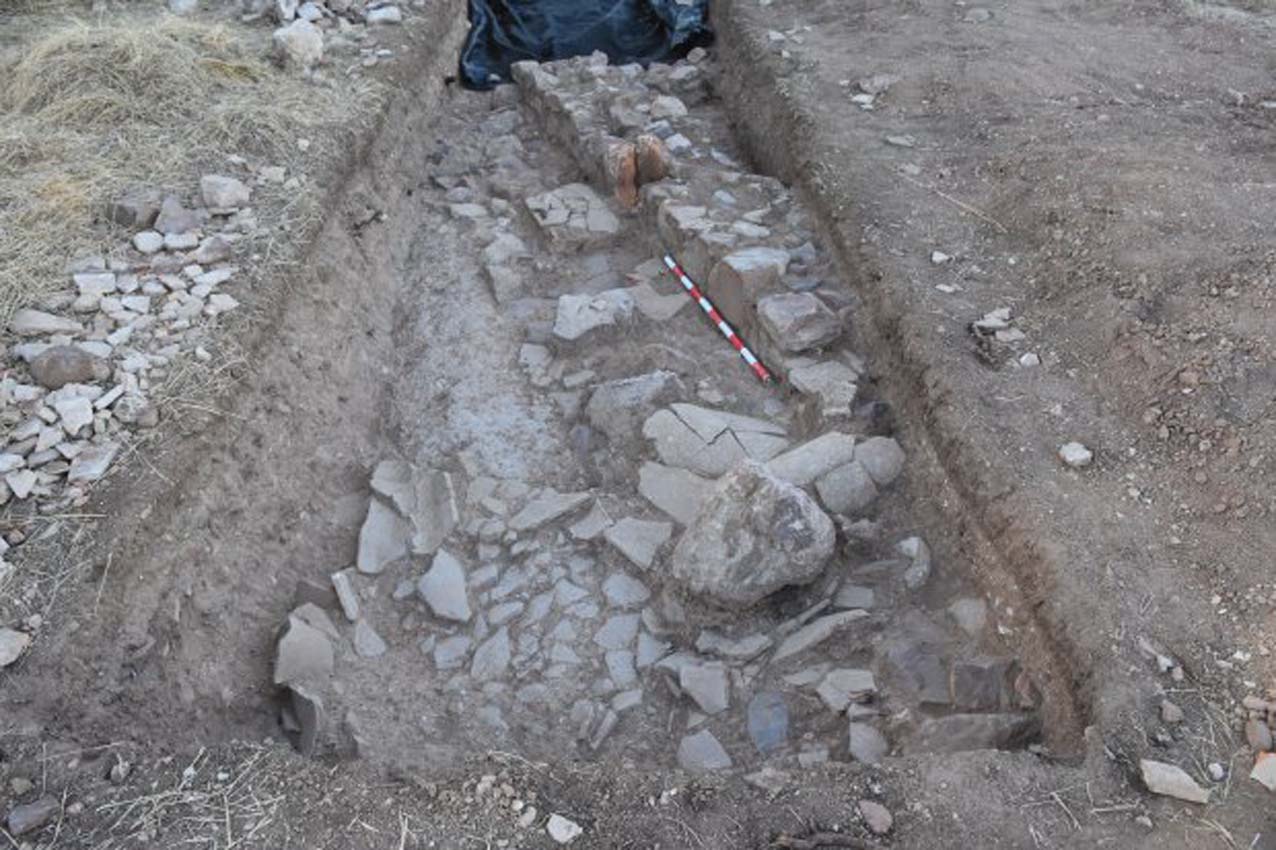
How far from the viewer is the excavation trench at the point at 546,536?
139 inches

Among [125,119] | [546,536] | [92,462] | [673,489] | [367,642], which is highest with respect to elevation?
[125,119]

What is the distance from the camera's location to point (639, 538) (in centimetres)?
419

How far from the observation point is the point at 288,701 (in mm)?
3752

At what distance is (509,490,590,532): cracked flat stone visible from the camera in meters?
4.30

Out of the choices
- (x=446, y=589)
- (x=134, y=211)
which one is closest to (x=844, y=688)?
(x=446, y=589)

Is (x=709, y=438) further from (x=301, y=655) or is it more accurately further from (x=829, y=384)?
(x=301, y=655)

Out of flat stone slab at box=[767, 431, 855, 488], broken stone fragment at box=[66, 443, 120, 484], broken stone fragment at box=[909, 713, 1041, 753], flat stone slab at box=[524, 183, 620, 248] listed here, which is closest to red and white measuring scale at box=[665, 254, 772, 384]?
flat stone slab at box=[524, 183, 620, 248]

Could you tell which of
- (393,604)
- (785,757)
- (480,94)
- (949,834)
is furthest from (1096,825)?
(480,94)

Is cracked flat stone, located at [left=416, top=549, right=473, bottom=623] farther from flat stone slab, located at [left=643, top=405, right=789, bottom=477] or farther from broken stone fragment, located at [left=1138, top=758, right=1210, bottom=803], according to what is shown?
broken stone fragment, located at [left=1138, top=758, right=1210, bottom=803]

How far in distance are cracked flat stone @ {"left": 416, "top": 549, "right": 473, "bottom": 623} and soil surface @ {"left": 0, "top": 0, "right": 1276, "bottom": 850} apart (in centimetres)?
1

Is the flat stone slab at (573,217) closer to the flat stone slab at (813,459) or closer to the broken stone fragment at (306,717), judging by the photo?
the flat stone slab at (813,459)

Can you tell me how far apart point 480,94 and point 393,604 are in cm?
434

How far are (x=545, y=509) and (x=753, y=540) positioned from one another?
3.30 ft

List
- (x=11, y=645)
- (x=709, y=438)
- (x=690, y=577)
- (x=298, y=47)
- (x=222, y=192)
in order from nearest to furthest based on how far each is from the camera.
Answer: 1. (x=11, y=645)
2. (x=690, y=577)
3. (x=709, y=438)
4. (x=222, y=192)
5. (x=298, y=47)
